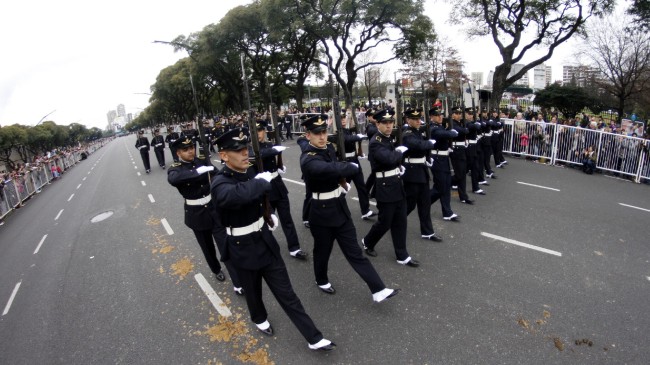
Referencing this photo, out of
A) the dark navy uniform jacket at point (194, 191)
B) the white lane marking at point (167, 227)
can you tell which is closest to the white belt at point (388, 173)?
the dark navy uniform jacket at point (194, 191)

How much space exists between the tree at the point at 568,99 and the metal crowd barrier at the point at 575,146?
25.6 m

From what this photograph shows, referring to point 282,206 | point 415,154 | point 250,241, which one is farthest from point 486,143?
point 250,241

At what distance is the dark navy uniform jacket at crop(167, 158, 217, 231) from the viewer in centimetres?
450

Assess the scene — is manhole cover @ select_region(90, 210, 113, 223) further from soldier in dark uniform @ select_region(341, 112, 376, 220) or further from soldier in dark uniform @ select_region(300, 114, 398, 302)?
soldier in dark uniform @ select_region(300, 114, 398, 302)

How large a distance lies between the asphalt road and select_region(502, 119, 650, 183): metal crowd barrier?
113 inches

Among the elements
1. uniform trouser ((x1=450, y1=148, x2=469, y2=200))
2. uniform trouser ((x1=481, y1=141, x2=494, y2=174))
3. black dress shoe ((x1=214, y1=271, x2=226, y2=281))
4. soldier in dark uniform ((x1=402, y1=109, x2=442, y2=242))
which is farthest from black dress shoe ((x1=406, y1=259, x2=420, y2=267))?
uniform trouser ((x1=481, y1=141, x2=494, y2=174))

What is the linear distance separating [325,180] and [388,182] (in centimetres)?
103

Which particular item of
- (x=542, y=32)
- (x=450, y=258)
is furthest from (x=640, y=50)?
(x=450, y=258)

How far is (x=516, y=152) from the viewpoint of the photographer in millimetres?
12891

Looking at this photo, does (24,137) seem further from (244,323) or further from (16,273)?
(244,323)

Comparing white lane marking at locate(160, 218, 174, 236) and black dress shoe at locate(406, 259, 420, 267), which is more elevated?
black dress shoe at locate(406, 259, 420, 267)

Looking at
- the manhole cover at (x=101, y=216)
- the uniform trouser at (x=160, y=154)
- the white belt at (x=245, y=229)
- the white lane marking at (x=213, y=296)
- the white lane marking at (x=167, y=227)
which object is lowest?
the manhole cover at (x=101, y=216)

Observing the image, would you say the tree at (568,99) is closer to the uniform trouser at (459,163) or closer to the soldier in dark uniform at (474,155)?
the soldier in dark uniform at (474,155)

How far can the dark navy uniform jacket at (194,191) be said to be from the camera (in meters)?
4.50
